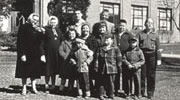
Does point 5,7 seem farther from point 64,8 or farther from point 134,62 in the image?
point 134,62

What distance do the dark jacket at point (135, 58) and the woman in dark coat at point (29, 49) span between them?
2.24 metres

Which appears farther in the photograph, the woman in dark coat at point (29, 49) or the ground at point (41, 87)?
the woman in dark coat at point (29, 49)

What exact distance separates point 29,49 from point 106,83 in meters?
2.11

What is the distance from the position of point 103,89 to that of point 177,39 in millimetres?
30003

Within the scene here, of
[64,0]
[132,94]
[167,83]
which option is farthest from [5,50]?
[132,94]

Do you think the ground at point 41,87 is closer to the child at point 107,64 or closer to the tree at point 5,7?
the child at point 107,64

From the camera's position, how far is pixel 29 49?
9055mm

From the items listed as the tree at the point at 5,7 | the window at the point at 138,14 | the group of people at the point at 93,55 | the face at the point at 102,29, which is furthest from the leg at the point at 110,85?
the window at the point at 138,14

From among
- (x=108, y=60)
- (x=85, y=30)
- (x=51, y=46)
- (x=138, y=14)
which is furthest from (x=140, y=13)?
(x=108, y=60)

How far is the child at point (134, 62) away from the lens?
29.3ft

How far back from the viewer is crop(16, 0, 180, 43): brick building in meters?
30.5

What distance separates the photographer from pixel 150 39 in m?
9.12

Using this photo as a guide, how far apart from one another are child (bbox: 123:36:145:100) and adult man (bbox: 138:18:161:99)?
0.75 ft

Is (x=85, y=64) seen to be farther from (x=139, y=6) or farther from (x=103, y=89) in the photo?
(x=139, y=6)
